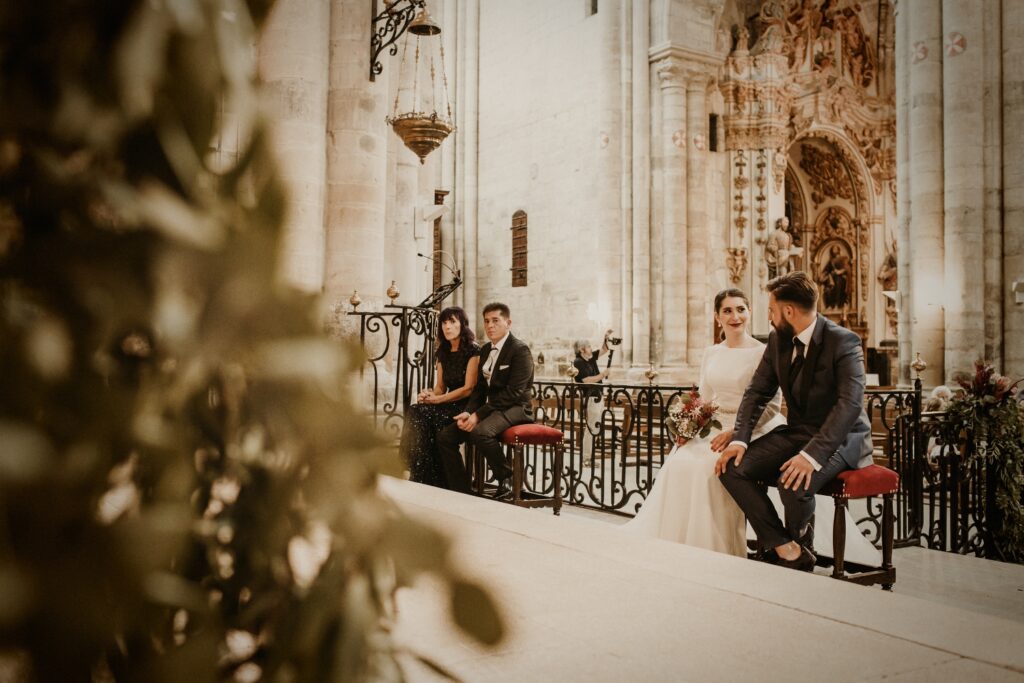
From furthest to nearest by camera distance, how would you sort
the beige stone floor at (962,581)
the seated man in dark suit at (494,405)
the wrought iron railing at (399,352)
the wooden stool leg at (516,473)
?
1. the wrought iron railing at (399,352)
2. the seated man in dark suit at (494,405)
3. the wooden stool leg at (516,473)
4. the beige stone floor at (962,581)

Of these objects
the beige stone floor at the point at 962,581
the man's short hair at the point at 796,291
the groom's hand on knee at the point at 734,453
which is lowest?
the beige stone floor at the point at 962,581

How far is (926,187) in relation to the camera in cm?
1383

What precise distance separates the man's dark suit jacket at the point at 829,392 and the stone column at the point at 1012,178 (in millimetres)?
10071

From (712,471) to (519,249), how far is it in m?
15.3

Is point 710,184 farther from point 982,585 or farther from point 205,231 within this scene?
point 205,231

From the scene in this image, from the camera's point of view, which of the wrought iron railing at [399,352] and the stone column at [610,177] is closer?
the wrought iron railing at [399,352]

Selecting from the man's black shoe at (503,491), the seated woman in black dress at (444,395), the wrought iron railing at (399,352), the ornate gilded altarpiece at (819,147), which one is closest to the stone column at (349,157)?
the wrought iron railing at (399,352)

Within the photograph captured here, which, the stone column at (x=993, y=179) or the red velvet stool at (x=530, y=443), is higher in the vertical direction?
the stone column at (x=993, y=179)

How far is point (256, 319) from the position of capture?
1.34 feet

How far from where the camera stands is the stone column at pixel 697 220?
55.6ft

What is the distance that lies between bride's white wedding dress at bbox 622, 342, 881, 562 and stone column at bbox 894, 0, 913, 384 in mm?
9017

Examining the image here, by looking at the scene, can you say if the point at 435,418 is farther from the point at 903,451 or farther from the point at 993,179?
the point at 993,179

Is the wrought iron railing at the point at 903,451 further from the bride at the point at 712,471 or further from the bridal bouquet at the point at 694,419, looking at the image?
the bridal bouquet at the point at 694,419

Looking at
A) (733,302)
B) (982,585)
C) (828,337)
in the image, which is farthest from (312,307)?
(982,585)
